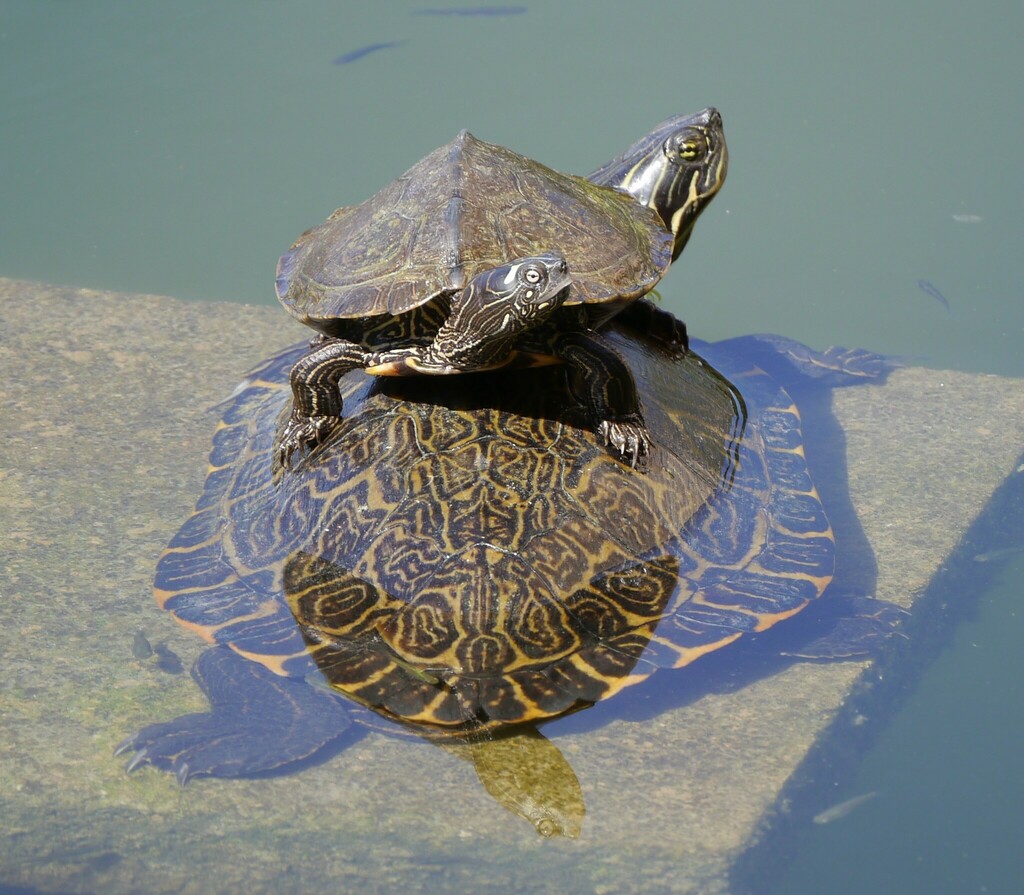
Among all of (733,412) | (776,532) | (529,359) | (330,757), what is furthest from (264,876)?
(733,412)

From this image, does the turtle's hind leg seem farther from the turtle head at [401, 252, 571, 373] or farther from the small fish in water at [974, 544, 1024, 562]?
the small fish in water at [974, 544, 1024, 562]

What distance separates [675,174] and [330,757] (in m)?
2.94

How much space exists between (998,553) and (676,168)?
212 cm

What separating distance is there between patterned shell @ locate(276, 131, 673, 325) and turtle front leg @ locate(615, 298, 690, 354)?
485 mm

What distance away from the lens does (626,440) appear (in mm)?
3801

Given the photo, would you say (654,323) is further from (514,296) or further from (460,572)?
(460,572)

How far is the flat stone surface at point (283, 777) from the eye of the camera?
10.1 feet

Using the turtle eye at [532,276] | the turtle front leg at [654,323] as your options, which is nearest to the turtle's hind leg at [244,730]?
the turtle eye at [532,276]

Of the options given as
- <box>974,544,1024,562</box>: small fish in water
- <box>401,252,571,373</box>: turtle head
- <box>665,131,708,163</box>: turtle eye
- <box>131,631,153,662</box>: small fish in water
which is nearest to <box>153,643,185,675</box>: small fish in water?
<box>131,631,153,662</box>: small fish in water

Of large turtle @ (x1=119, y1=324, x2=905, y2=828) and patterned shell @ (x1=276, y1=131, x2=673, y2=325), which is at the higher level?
patterned shell @ (x1=276, y1=131, x2=673, y2=325)

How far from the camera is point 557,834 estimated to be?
125 inches

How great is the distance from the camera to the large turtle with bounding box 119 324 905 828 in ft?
10.9

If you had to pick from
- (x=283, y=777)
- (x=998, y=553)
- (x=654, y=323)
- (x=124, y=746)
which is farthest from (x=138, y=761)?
(x=998, y=553)

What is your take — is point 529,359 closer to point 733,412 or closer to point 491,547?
point 491,547
